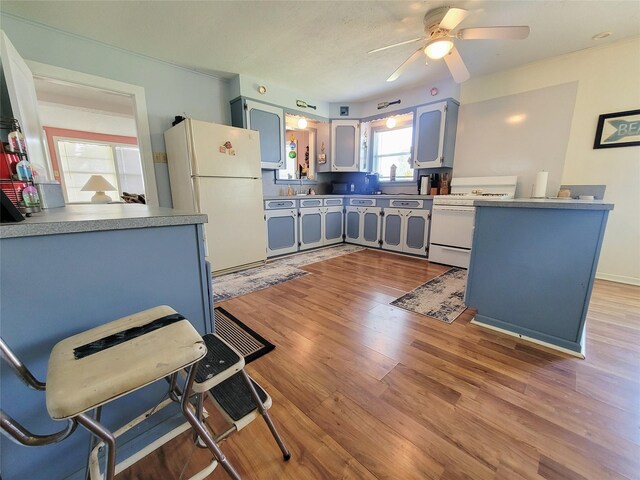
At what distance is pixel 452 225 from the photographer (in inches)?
125

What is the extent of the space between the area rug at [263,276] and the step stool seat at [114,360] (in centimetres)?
160

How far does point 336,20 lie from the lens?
2.16 meters

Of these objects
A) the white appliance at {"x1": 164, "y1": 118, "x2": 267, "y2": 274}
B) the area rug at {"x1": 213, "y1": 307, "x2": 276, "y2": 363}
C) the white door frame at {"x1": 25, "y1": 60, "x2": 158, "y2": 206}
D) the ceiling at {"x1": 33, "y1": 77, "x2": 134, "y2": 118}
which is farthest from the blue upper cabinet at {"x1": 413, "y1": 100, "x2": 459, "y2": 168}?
A: the ceiling at {"x1": 33, "y1": 77, "x2": 134, "y2": 118}

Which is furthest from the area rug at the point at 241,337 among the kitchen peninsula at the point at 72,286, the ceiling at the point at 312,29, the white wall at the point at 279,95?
the white wall at the point at 279,95

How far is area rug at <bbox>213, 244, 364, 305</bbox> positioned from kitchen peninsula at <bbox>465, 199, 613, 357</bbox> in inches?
73.0

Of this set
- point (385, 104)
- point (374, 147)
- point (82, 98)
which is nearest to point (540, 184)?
point (385, 104)

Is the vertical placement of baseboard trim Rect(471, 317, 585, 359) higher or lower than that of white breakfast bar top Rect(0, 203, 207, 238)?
lower

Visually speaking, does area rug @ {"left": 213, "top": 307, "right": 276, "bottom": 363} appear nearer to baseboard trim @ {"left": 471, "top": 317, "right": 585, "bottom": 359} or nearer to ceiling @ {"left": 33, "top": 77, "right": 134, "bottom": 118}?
baseboard trim @ {"left": 471, "top": 317, "right": 585, "bottom": 359}

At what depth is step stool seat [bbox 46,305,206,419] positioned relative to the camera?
1.69 feet

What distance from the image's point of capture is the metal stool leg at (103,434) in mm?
554

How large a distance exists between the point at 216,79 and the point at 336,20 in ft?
6.15

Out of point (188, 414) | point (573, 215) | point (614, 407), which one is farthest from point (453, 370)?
point (188, 414)

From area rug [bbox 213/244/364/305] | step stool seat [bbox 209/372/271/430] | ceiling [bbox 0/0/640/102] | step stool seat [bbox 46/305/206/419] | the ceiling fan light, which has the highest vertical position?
ceiling [bbox 0/0/640/102]

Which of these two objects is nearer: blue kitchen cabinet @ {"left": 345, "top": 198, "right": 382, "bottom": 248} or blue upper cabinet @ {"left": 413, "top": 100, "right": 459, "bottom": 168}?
blue upper cabinet @ {"left": 413, "top": 100, "right": 459, "bottom": 168}
